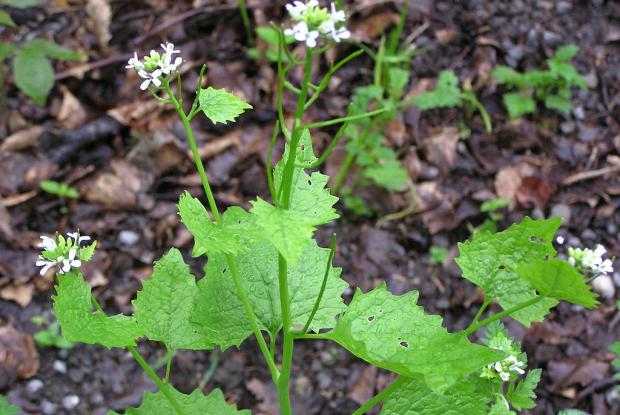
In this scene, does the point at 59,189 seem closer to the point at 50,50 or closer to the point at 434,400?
the point at 50,50

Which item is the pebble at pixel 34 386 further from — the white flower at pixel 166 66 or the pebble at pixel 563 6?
the pebble at pixel 563 6

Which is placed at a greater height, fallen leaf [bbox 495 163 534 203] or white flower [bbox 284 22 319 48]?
white flower [bbox 284 22 319 48]

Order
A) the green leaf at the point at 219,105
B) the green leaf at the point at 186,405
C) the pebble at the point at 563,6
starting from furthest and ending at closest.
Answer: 1. the pebble at the point at 563,6
2. the green leaf at the point at 186,405
3. the green leaf at the point at 219,105

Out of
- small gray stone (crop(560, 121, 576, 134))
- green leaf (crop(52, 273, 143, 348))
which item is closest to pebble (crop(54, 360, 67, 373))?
green leaf (crop(52, 273, 143, 348))

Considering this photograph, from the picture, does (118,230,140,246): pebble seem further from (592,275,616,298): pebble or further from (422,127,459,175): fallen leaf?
(592,275,616,298): pebble

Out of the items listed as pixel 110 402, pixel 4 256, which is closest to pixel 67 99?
pixel 4 256

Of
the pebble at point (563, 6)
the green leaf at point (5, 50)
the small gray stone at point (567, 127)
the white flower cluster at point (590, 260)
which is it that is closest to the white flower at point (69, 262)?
the white flower cluster at point (590, 260)
